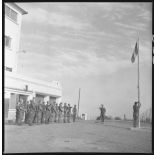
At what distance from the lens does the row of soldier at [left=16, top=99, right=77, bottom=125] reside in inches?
570

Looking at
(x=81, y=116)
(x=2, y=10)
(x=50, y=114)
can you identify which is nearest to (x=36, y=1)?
(x=2, y=10)

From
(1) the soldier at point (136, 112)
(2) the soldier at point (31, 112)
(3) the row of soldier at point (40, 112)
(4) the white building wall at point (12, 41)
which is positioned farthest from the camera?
(4) the white building wall at point (12, 41)

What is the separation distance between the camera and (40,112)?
15719 millimetres

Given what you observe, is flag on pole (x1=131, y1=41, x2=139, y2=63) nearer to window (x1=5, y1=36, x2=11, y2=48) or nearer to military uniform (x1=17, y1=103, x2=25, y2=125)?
military uniform (x1=17, y1=103, x2=25, y2=125)

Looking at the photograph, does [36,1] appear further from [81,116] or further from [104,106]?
[81,116]

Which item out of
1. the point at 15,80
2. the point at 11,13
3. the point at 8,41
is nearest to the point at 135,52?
the point at 15,80

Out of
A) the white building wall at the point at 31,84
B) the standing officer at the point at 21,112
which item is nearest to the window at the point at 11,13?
the white building wall at the point at 31,84

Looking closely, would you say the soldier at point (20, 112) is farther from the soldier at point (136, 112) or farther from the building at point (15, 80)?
the soldier at point (136, 112)

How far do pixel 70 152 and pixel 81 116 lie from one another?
A: 1372cm

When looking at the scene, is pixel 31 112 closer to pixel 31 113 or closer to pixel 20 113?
pixel 31 113

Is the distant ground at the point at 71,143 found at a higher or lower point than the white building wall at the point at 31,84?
lower

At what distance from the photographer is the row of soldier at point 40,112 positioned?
47.5 ft

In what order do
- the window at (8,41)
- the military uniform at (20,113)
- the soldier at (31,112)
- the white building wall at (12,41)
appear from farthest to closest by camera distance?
the window at (8,41), the white building wall at (12,41), the soldier at (31,112), the military uniform at (20,113)

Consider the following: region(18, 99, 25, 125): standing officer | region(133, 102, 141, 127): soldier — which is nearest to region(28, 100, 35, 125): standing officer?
region(18, 99, 25, 125): standing officer
